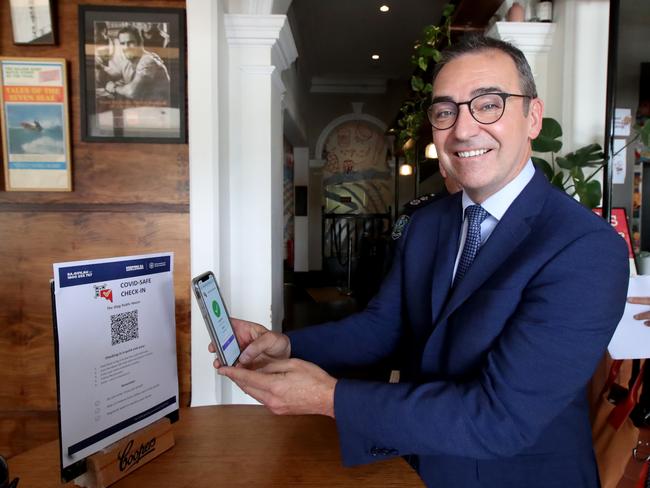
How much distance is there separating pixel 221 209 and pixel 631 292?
195 cm

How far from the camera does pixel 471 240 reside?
1.13 metres

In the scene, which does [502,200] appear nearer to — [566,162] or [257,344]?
[257,344]

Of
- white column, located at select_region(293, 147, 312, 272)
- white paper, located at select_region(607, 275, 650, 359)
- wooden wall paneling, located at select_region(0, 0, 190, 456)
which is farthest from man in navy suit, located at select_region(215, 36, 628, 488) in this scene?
white column, located at select_region(293, 147, 312, 272)

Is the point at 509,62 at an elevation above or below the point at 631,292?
above

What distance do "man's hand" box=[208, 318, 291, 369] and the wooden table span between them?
16cm

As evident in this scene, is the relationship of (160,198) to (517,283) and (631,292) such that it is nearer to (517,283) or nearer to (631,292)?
(517,283)

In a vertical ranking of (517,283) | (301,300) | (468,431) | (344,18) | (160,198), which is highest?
(344,18)

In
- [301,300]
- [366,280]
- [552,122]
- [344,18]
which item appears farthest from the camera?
[301,300]

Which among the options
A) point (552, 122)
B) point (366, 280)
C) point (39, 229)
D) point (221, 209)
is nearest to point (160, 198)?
point (221, 209)

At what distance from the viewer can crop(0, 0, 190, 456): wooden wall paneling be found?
228cm

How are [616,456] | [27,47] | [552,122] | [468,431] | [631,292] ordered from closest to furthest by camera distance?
[468,431], [616,456], [631,292], [27,47], [552,122]

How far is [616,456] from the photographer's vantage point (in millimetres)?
1475

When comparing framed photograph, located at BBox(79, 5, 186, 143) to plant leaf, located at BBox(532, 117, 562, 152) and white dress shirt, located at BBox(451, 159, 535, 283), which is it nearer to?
white dress shirt, located at BBox(451, 159, 535, 283)

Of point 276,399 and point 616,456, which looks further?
point 616,456
